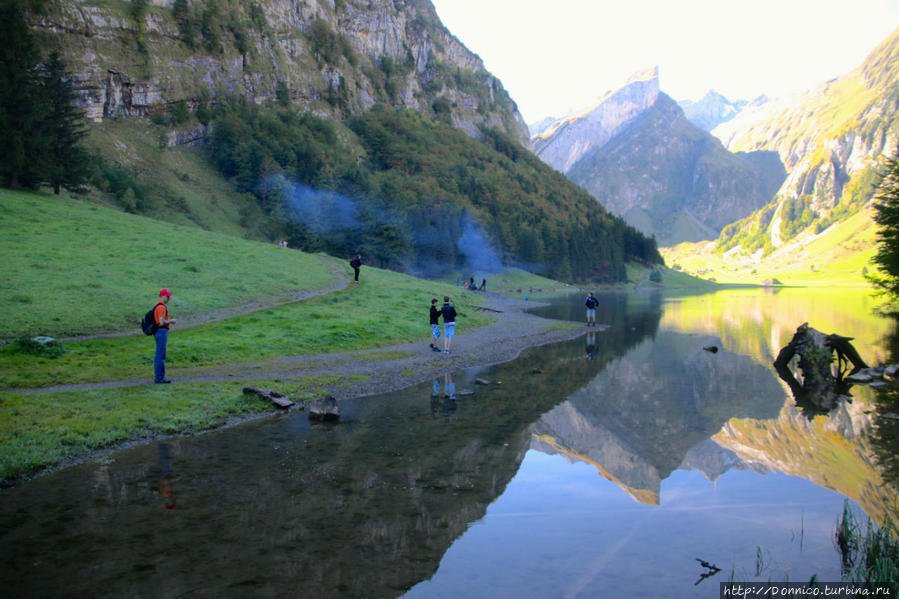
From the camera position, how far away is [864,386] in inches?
878

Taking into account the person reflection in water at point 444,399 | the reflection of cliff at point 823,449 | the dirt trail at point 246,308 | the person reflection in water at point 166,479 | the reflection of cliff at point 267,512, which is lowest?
the person reflection in water at point 166,479

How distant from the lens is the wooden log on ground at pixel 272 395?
55.4 ft

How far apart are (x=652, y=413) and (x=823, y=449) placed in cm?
521

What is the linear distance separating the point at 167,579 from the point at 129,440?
7.42 metres

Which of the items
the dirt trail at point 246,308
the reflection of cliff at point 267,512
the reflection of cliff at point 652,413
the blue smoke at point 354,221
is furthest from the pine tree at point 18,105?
the reflection of cliff at point 652,413

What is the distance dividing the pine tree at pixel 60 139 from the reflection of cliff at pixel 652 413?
58.6 m

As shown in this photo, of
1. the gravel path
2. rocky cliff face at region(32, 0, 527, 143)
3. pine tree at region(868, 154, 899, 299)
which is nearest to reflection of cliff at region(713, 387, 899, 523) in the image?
the gravel path

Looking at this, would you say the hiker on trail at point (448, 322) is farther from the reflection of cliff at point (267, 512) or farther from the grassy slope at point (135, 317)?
the reflection of cliff at point (267, 512)

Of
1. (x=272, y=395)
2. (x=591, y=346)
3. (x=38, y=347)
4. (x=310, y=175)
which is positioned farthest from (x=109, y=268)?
(x=310, y=175)

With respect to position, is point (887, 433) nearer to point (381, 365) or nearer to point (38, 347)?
point (381, 365)

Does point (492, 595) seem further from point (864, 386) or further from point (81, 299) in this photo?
point (81, 299)

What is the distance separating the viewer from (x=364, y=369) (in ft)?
78.0

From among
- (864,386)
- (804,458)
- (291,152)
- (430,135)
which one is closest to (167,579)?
(804,458)

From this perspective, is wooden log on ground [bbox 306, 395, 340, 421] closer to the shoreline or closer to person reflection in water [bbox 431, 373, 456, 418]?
the shoreline
